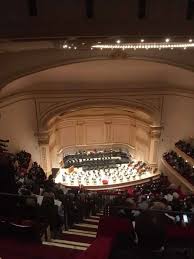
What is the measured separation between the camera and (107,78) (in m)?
16.3

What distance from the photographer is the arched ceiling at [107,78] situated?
47.3 ft

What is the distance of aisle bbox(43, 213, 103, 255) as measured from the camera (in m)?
5.66

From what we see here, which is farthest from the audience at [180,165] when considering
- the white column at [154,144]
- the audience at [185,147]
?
the white column at [154,144]

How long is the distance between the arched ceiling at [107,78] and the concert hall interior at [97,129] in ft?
0.18

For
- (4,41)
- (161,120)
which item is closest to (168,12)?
(4,41)

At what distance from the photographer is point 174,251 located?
4.69 m

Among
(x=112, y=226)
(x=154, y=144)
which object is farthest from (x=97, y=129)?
(x=112, y=226)

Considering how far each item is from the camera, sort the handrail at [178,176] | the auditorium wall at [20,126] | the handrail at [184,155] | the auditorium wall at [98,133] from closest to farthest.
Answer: the handrail at [178,176], the auditorium wall at [20,126], the handrail at [184,155], the auditorium wall at [98,133]

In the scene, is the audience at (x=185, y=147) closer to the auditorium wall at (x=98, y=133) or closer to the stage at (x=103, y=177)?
the stage at (x=103, y=177)

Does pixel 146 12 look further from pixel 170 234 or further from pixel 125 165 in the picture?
pixel 125 165

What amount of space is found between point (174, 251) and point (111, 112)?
16.9 meters

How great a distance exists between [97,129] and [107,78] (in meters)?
6.01

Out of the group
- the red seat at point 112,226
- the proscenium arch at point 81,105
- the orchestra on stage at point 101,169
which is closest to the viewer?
the red seat at point 112,226

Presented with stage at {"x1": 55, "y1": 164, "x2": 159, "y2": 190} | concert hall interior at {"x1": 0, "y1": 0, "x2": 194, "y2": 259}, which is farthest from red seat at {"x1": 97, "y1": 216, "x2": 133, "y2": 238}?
stage at {"x1": 55, "y1": 164, "x2": 159, "y2": 190}
